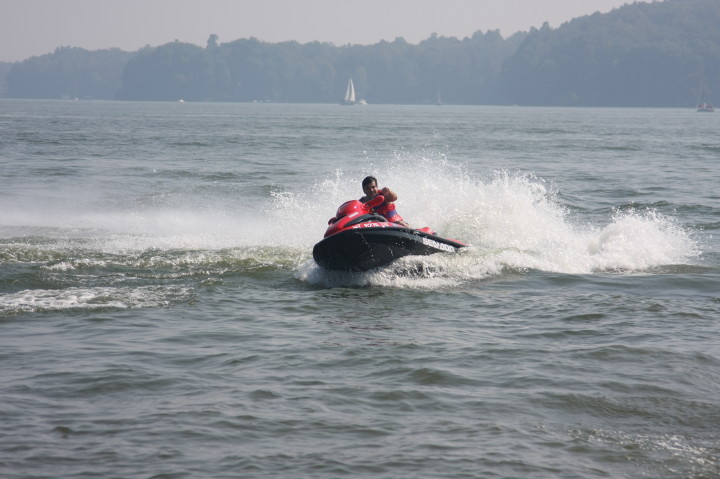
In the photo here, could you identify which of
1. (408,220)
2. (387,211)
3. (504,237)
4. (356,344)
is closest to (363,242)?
(387,211)

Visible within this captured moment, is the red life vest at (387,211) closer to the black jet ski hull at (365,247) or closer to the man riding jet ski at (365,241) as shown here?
the man riding jet ski at (365,241)

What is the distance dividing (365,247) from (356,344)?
2988 mm

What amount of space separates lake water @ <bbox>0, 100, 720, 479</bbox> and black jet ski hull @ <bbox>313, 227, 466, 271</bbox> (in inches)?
8.0

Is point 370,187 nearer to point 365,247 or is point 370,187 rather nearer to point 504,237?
point 365,247

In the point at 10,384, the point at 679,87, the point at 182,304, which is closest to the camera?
the point at 10,384

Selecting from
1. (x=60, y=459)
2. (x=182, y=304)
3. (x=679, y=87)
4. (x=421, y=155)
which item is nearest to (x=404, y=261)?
(x=182, y=304)

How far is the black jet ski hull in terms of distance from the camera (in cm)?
1209

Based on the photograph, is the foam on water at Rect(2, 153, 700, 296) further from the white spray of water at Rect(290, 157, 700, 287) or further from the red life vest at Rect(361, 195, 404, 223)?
the red life vest at Rect(361, 195, 404, 223)

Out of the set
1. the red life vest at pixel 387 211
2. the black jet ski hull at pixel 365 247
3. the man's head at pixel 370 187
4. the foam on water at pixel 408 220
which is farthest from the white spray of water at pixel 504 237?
the man's head at pixel 370 187

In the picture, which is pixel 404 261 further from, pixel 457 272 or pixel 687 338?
pixel 687 338

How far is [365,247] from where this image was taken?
12.2 meters

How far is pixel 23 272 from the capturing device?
1255cm

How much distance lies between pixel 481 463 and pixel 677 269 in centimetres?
870

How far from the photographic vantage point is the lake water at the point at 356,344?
256 inches
